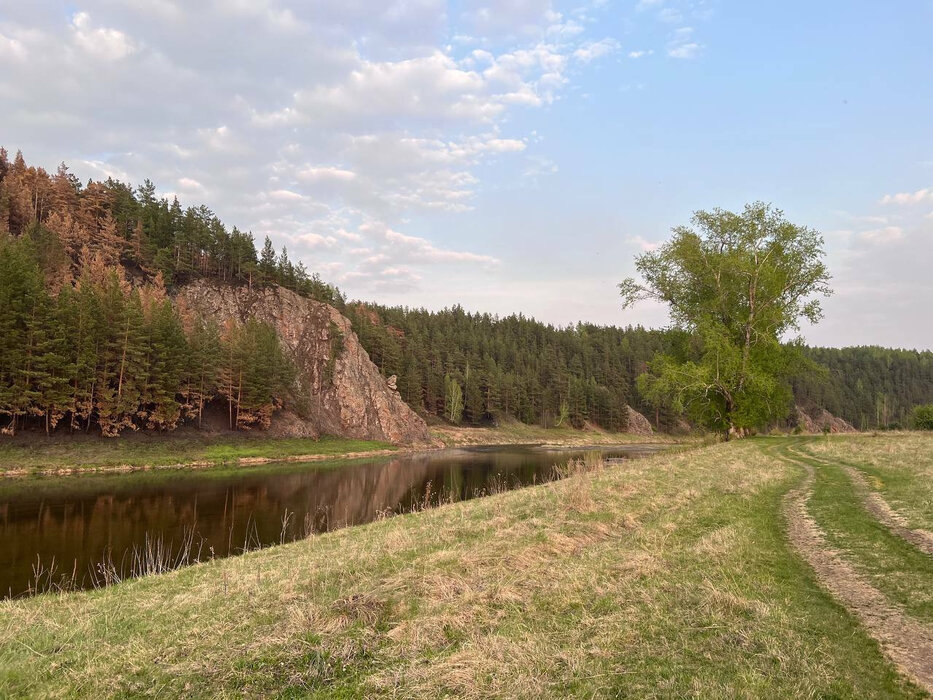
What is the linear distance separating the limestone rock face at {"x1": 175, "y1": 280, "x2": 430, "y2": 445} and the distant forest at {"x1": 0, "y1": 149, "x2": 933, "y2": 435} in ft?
13.8

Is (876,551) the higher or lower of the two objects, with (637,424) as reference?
higher

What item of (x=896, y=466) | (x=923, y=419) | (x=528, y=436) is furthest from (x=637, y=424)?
(x=896, y=466)

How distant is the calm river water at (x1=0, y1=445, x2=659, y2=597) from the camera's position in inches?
683

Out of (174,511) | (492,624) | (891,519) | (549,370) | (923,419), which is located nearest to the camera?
(492,624)

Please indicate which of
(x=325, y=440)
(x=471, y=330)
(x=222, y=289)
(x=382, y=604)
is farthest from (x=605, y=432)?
(x=382, y=604)

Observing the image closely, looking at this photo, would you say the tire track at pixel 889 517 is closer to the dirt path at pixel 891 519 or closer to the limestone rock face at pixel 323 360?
the dirt path at pixel 891 519

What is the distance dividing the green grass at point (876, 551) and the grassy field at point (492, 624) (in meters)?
0.15

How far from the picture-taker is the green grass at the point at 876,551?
6.98 metres

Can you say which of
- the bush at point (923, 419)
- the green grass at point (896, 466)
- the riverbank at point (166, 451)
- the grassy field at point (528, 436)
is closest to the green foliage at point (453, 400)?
the grassy field at point (528, 436)

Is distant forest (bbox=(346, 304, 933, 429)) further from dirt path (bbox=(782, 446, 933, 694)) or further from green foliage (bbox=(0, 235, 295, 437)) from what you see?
dirt path (bbox=(782, 446, 933, 694))

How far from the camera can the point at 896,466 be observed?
18984mm

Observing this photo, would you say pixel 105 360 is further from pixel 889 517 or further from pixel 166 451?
pixel 889 517

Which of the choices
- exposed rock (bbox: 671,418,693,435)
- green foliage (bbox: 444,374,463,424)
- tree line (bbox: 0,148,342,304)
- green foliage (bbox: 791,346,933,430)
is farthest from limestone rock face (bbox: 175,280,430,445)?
green foliage (bbox: 791,346,933,430)

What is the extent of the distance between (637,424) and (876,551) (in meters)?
129
